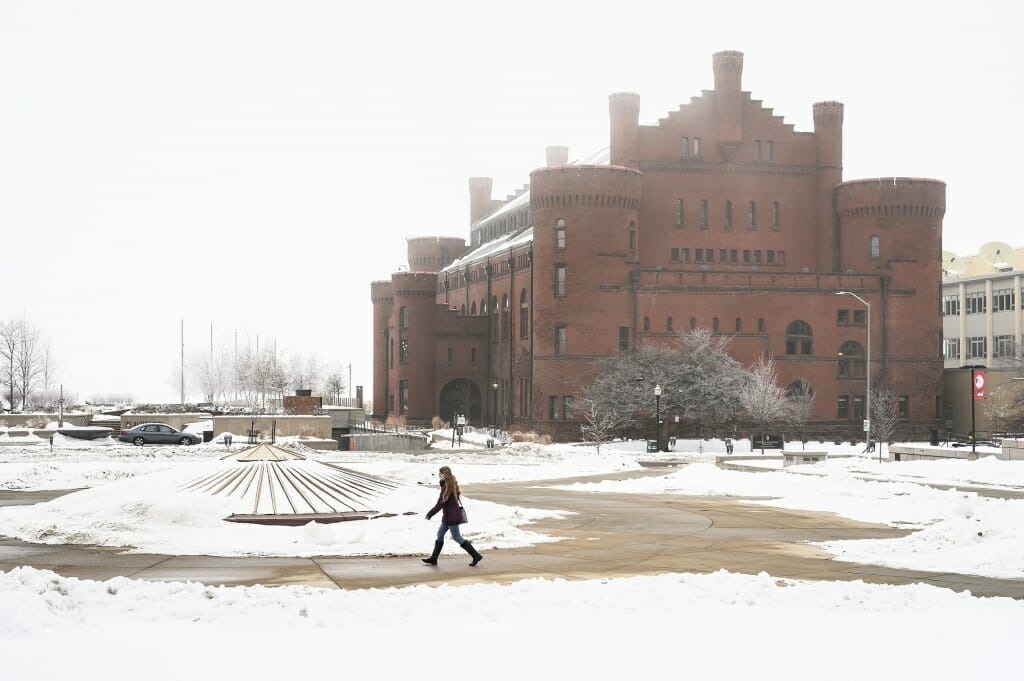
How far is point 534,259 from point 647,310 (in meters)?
8.69

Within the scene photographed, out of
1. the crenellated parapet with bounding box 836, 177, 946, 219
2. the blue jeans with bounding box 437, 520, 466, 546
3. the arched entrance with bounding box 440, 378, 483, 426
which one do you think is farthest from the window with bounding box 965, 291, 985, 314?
the blue jeans with bounding box 437, 520, 466, 546

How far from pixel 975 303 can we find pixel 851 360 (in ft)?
139

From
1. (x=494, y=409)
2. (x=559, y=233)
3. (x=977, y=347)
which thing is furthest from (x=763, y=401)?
(x=977, y=347)

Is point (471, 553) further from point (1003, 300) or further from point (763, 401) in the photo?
point (1003, 300)

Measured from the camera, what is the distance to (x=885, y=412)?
79.9 m

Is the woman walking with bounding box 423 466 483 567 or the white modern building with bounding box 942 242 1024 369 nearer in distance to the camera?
the woman walking with bounding box 423 466 483 567

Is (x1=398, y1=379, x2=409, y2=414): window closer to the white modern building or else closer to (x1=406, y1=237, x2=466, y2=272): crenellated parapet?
(x1=406, y1=237, x2=466, y2=272): crenellated parapet

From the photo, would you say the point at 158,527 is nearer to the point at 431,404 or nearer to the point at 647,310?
the point at 647,310

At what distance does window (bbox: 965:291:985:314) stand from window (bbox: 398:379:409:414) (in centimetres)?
5914

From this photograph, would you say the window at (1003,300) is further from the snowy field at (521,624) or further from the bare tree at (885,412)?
the snowy field at (521,624)

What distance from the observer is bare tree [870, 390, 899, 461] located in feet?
255

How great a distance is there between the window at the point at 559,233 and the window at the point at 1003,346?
45363 mm

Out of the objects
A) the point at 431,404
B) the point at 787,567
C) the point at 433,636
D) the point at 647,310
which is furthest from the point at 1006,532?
the point at 431,404

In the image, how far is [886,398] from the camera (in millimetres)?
81000
